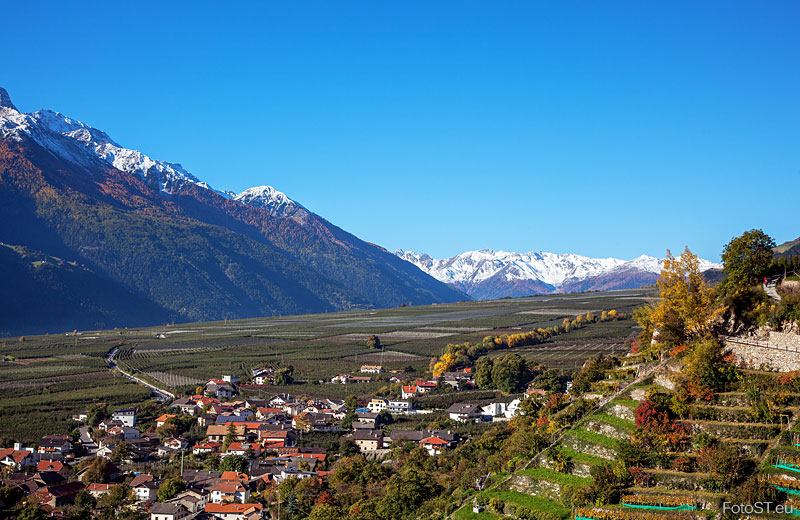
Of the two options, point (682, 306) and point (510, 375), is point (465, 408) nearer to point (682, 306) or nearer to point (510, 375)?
point (510, 375)

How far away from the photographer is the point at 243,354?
12431 cm

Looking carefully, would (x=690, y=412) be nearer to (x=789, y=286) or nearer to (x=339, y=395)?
(x=789, y=286)

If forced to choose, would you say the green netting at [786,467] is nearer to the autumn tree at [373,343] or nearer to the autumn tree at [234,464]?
the autumn tree at [234,464]

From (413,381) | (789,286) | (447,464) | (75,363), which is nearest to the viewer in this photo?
(789,286)

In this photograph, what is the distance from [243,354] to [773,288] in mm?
101661

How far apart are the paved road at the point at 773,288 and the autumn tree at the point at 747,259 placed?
49cm

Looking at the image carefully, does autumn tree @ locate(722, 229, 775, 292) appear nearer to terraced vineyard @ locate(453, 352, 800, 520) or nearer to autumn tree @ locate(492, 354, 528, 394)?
terraced vineyard @ locate(453, 352, 800, 520)

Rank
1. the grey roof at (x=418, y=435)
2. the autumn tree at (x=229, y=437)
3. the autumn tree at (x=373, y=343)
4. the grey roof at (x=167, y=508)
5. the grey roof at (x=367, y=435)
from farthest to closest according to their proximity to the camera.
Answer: the autumn tree at (x=373, y=343), the autumn tree at (x=229, y=437), the grey roof at (x=367, y=435), the grey roof at (x=418, y=435), the grey roof at (x=167, y=508)

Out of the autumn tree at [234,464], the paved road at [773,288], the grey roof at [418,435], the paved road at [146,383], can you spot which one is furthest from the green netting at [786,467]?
the paved road at [146,383]

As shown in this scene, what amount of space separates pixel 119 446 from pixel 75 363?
6433 centimetres

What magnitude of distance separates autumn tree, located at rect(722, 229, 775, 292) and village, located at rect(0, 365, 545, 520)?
25.6m

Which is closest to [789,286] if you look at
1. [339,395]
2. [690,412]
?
[690,412]

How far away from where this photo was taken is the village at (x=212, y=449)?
45688 millimetres

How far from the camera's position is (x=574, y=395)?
39188 mm
